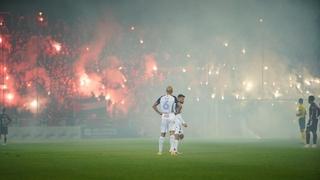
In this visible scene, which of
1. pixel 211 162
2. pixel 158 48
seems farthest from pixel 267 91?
pixel 211 162

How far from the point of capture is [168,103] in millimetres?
28047

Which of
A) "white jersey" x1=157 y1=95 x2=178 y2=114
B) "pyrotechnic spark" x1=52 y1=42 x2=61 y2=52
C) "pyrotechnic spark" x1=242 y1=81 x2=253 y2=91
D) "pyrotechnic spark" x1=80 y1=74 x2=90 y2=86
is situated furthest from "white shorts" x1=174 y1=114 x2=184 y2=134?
"pyrotechnic spark" x1=242 y1=81 x2=253 y2=91

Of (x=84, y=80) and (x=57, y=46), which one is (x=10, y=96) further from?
(x=84, y=80)

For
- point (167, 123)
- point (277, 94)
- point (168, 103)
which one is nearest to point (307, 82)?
point (277, 94)

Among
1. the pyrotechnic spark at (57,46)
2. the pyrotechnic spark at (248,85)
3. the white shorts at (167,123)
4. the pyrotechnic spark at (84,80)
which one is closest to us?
the white shorts at (167,123)

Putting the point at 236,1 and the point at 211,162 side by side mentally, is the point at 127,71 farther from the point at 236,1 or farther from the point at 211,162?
the point at 211,162

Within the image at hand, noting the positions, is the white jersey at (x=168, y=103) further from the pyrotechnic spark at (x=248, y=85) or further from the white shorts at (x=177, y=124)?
the pyrotechnic spark at (x=248, y=85)

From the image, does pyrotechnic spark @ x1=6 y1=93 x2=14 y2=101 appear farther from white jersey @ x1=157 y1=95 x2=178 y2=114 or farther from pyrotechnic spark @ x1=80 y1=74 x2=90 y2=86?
white jersey @ x1=157 y1=95 x2=178 y2=114

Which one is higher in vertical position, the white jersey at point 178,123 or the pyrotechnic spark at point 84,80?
the pyrotechnic spark at point 84,80

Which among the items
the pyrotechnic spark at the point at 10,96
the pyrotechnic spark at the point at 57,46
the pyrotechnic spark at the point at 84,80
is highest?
the pyrotechnic spark at the point at 57,46

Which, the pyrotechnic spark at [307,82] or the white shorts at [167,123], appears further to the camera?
the pyrotechnic spark at [307,82]

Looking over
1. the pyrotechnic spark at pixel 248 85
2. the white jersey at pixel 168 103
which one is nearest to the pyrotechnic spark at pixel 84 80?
the pyrotechnic spark at pixel 248 85

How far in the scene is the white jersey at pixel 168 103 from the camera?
27969 mm

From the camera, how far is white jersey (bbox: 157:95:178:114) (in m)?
28.0
